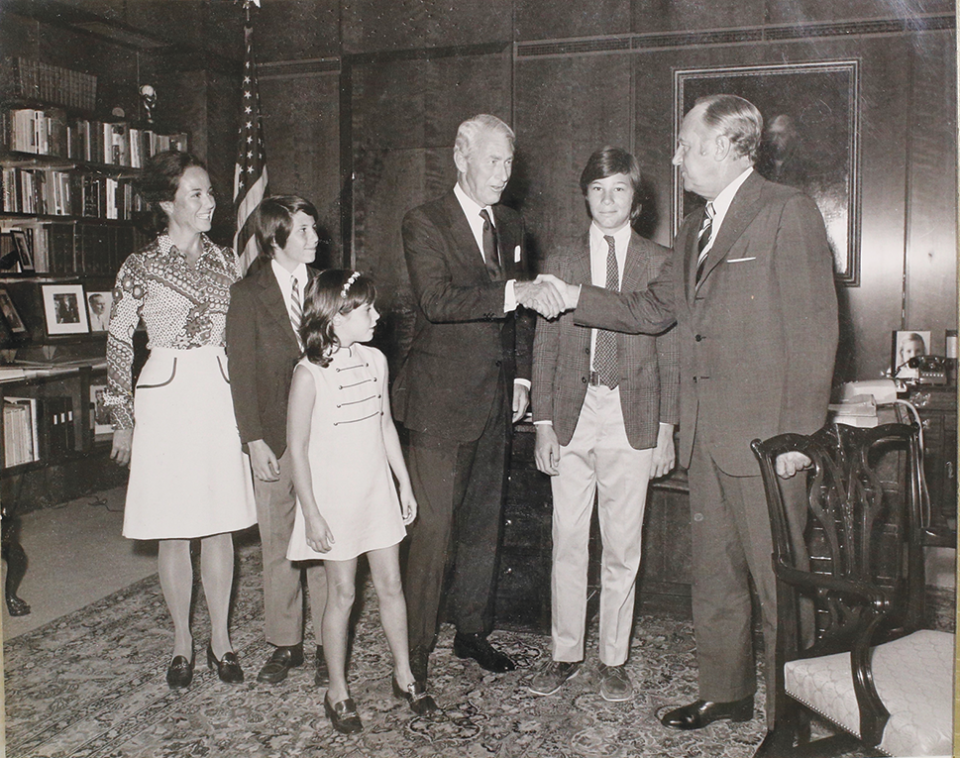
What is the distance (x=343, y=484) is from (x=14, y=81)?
179 centimetres

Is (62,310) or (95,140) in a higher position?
(95,140)

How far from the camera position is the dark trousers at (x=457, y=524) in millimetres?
2607

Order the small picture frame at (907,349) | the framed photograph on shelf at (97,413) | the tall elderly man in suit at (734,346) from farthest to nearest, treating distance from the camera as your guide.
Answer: the framed photograph on shelf at (97,413), the small picture frame at (907,349), the tall elderly man in suit at (734,346)

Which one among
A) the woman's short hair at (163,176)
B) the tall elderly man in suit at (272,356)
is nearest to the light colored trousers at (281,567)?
the tall elderly man in suit at (272,356)

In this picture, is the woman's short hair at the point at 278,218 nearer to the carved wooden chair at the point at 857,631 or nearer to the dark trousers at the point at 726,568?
the dark trousers at the point at 726,568

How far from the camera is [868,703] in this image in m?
1.74

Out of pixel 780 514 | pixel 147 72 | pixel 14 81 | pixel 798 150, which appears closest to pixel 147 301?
pixel 14 81

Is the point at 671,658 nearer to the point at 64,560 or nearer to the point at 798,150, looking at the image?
the point at 798,150

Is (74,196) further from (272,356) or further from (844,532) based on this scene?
(844,532)

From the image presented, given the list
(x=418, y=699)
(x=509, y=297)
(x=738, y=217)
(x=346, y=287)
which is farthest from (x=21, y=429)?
(x=738, y=217)

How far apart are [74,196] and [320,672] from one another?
2599mm

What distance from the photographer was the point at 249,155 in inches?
119

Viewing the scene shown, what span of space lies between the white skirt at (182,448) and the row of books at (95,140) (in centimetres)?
117

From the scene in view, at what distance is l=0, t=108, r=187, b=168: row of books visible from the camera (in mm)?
3139
